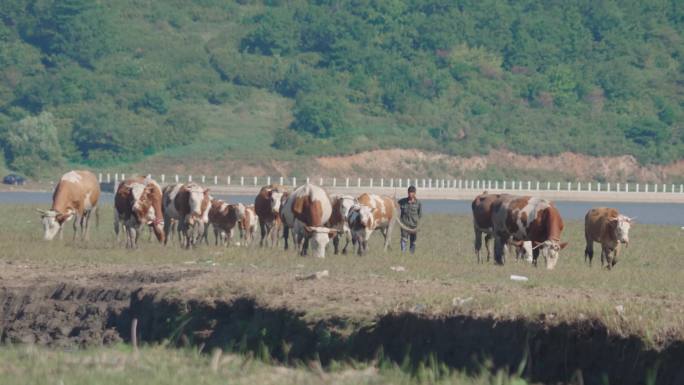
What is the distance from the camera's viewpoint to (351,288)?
73.2 feet

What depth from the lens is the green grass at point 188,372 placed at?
16047 mm

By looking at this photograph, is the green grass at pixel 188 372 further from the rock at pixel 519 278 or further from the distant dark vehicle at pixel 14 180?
the distant dark vehicle at pixel 14 180

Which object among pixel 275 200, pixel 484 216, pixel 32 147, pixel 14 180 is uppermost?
pixel 32 147

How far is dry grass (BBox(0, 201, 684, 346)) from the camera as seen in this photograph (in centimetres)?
1867

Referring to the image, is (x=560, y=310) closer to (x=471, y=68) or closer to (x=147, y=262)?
(x=147, y=262)

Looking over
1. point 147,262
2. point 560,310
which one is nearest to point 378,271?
point 147,262

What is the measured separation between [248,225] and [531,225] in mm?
13970

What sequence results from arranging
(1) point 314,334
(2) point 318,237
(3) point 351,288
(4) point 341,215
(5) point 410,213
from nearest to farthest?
(1) point 314,334, (3) point 351,288, (2) point 318,237, (4) point 341,215, (5) point 410,213

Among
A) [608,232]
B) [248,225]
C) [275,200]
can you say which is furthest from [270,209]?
[608,232]

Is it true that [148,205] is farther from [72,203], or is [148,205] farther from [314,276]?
[314,276]

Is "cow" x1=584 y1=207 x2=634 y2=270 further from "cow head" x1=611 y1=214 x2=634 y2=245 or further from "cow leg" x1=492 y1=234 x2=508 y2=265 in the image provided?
"cow leg" x1=492 y1=234 x2=508 y2=265

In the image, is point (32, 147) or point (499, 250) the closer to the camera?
point (499, 250)

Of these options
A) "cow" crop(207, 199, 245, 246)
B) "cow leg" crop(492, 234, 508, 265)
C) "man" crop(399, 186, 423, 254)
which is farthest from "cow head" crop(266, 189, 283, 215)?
"cow leg" crop(492, 234, 508, 265)

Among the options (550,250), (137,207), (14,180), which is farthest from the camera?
(14,180)
